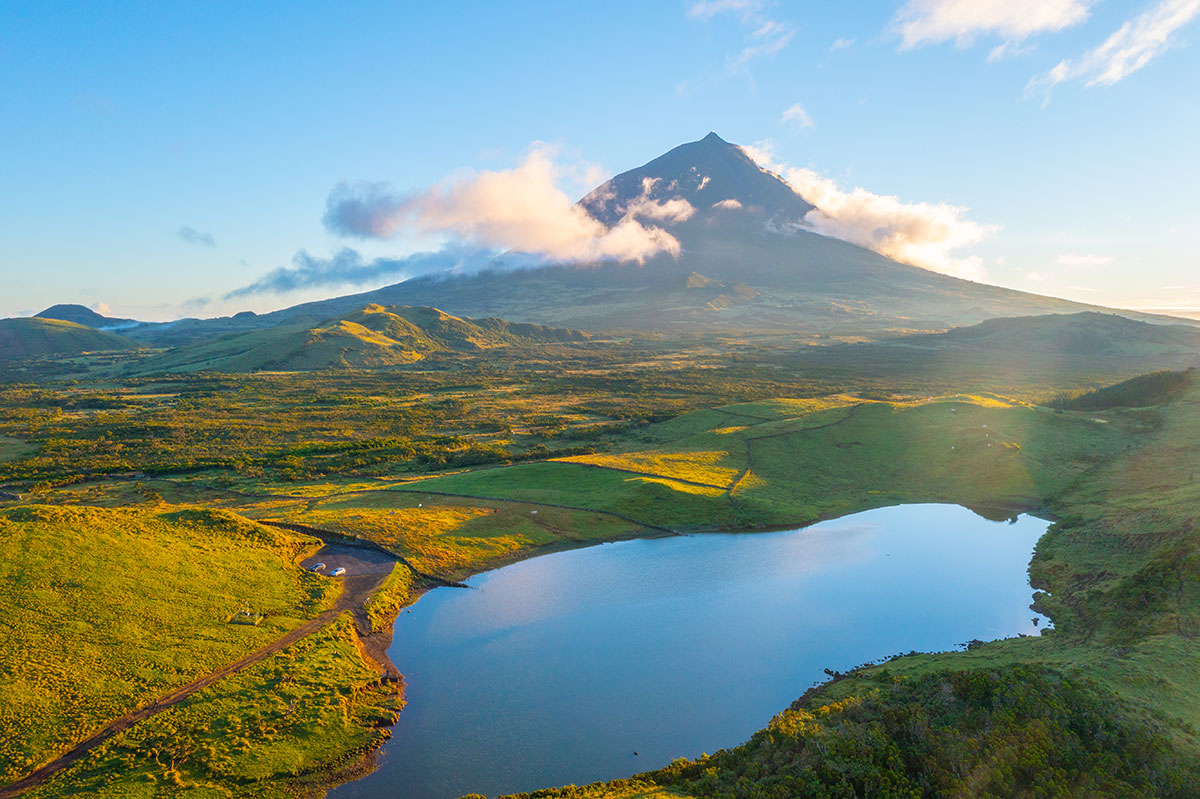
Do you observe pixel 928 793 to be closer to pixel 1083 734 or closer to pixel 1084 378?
pixel 1083 734

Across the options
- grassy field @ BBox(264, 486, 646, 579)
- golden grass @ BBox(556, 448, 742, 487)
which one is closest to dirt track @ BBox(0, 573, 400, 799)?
grassy field @ BBox(264, 486, 646, 579)

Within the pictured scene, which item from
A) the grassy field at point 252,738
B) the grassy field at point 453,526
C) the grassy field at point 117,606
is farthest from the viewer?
the grassy field at point 453,526

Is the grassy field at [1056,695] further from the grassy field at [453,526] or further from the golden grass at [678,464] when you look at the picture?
the grassy field at [453,526]

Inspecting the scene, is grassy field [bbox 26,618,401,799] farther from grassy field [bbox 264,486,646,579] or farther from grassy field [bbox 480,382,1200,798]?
grassy field [bbox 264,486,646,579]

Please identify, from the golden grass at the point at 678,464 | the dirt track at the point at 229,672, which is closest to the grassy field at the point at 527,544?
the golden grass at the point at 678,464

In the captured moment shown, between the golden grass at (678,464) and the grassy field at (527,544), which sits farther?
the golden grass at (678,464)

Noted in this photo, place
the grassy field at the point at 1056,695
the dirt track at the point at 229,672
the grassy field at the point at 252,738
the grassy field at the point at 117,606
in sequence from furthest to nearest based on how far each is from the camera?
the grassy field at the point at 117,606 < the grassy field at the point at 252,738 < the dirt track at the point at 229,672 < the grassy field at the point at 1056,695
